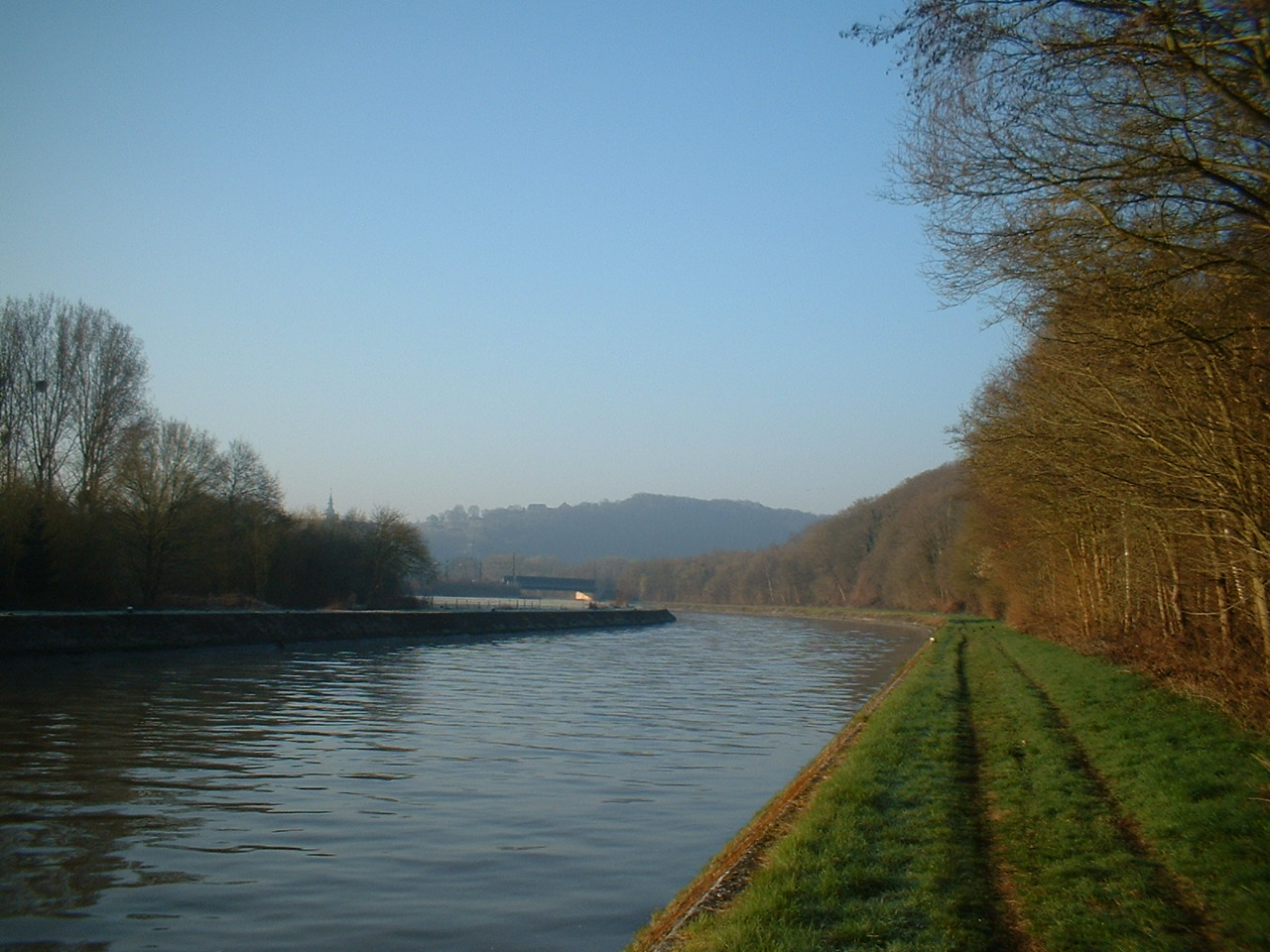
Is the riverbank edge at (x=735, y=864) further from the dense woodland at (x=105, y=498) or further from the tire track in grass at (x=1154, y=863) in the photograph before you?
the dense woodland at (x=105, y=498)

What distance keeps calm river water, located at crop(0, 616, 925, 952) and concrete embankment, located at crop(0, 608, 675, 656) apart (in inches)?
158

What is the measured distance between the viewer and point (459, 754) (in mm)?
16969

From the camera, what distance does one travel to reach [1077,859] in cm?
770

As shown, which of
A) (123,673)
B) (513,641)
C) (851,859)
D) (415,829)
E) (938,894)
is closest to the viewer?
(938,894)

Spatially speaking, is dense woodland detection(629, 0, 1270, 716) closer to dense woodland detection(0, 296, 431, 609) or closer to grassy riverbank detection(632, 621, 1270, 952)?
grassy riverbank detection(632, 621, 1270, 952)

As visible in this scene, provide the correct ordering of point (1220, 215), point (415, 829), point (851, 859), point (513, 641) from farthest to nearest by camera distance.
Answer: point (513, 641) < point (415, 829) < point (1220, 215) < point (851, 859)

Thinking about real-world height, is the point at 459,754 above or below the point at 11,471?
below

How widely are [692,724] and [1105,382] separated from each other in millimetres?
11566

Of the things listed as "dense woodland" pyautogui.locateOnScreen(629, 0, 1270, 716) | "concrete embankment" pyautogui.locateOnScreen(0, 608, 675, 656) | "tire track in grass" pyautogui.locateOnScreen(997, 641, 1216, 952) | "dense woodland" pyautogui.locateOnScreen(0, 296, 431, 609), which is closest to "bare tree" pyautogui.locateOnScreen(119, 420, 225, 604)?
"dense woodland" pyautogui.locateOnScreen(0, 296, 431, 609)

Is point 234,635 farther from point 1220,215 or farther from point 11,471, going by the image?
point 1220,215

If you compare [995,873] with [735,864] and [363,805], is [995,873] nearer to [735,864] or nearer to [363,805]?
[735,864]

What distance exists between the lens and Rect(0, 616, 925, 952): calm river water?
8.23 m

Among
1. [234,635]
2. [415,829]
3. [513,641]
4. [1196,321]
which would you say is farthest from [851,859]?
[513,641]

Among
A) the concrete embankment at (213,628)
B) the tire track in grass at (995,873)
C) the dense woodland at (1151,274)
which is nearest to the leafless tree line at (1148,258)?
the dense woodland at (1151,274)
